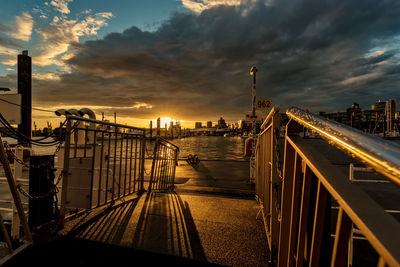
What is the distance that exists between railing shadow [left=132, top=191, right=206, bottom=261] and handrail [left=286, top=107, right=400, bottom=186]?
2152mm

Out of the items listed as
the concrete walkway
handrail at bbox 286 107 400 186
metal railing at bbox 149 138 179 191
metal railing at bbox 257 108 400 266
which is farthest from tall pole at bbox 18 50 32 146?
handrail at bbox 286 107 400 186

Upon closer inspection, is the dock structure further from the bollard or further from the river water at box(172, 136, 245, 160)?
the river water at box(172, 136, 245, 160)

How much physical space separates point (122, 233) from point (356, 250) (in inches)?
141

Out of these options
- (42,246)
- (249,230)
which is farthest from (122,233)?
(249,230)

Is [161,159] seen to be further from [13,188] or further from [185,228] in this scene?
[13,188]

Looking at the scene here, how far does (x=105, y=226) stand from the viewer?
10.3ft

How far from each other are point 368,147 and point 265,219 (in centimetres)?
284

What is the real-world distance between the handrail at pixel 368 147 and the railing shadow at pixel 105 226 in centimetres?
280

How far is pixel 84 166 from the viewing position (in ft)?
13.5

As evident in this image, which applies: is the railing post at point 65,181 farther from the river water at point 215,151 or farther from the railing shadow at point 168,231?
the river water at point 215,151

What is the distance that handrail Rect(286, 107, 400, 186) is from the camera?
541mm

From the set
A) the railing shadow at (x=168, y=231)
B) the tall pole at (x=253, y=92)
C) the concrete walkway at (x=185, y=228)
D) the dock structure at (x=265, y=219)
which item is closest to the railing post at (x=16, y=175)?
the dock structure at (x=265, y=219)

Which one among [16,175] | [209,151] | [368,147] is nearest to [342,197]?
[368,147]

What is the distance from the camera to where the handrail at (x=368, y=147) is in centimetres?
54
